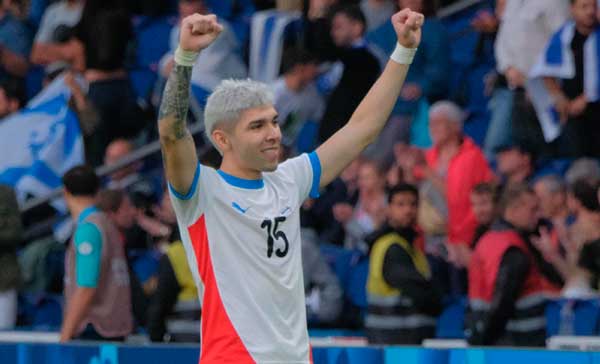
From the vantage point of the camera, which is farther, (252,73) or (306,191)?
(252,73)

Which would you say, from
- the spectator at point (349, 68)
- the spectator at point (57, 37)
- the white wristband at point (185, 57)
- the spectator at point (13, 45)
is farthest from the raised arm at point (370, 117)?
the spectator at point (13, 45)

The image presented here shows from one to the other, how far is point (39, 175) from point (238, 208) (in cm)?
818

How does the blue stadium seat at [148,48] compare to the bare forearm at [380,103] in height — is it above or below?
above

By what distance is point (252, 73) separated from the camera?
13477mm

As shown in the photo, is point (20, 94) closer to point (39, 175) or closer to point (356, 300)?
point (39, 175)

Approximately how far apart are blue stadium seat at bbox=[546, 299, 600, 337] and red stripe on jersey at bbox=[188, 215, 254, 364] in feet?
13.9

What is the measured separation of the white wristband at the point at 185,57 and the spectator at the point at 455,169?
541cm

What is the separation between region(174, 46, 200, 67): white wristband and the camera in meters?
5.46

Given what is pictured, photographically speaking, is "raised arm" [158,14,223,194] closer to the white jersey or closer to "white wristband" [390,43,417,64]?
the white jersey

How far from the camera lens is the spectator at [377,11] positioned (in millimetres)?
12750

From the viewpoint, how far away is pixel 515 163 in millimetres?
10938

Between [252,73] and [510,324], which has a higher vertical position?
[252,73]

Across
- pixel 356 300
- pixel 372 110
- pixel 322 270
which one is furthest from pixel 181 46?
pixel 356 300

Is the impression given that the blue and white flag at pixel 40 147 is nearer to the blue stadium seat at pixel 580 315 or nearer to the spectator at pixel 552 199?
the spectator at pixel 552 199
